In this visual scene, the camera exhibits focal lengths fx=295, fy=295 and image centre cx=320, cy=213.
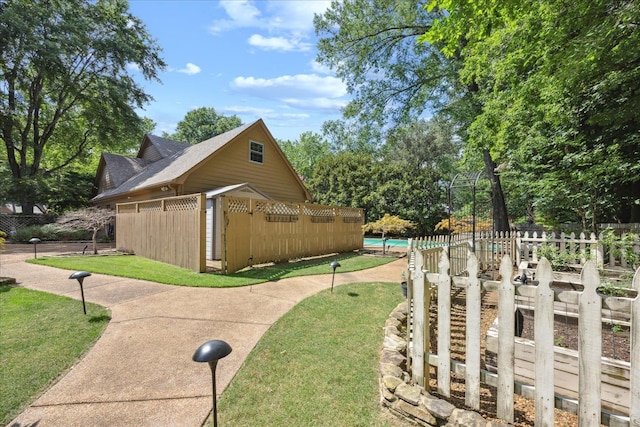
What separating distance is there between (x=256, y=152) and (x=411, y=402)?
1420cm

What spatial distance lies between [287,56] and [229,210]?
32.2 ft

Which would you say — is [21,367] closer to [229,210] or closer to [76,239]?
[229,210]

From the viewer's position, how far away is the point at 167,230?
28.9 feet

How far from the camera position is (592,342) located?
69.7 inches

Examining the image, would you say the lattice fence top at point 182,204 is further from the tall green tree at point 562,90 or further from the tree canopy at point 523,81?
the tall green tree at point 562,90

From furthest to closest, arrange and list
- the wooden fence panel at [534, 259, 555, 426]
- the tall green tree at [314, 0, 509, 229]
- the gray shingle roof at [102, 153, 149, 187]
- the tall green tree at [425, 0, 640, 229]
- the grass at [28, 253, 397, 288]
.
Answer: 1. the gray shingle roof at [102, 153, 149, 187]
2. the tall green tree at [314, 0, 509, 229]
3. the grass at [28, 253, 397, 288]
4. the tall green tree at [425, 0, 640, 229]
5. the wooden fence panel at [534, 259, 555, 426]

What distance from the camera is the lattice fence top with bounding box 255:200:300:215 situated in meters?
8.63

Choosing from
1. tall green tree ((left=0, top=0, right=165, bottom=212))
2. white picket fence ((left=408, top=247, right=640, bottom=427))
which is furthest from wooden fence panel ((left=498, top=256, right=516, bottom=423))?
tall green tree ((left=0, top=0, right=165, bottom=212))

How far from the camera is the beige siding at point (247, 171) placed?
12859 mm

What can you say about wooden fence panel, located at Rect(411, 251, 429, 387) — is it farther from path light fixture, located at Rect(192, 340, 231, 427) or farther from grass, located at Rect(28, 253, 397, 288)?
grass, located at Rect(28, 253, 397, 288)

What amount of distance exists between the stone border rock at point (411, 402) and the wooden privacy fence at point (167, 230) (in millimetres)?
6009

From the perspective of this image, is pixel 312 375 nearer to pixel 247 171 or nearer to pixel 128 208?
pixel 128 208

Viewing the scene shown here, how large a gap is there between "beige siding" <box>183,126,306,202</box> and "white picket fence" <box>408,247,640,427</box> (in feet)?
39.4

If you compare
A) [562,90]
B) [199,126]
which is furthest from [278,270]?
[199,126]
